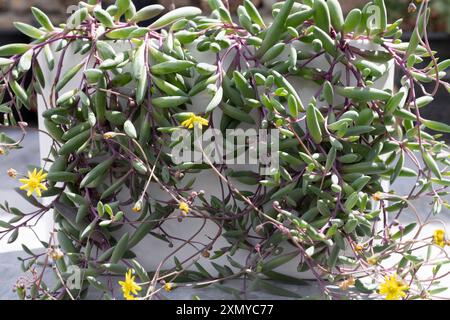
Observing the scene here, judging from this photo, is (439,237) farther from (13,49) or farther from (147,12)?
(13,49)

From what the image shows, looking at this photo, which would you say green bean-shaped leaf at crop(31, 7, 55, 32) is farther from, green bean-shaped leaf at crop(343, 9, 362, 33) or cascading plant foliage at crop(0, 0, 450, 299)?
green bean-shaped leaf at crop(343, 9, 362, 33)

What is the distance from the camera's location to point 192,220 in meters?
1.20

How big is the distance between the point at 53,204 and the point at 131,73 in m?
0.28

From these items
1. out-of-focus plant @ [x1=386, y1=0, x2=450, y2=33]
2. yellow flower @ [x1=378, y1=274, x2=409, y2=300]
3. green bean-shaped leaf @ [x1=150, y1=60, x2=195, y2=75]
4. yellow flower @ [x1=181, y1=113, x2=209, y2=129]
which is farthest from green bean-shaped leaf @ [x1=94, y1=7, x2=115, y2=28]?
out-of-focus plant @ [x1=386, y1=0, x2=450, y2=33]

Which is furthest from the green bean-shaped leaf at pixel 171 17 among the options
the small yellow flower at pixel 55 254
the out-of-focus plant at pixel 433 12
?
the out-of-focus plant at pixel 433 12

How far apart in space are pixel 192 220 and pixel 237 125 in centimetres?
20

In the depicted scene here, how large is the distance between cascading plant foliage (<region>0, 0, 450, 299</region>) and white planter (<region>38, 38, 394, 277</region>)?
1 centimetres

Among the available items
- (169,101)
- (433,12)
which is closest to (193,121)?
(169,101)

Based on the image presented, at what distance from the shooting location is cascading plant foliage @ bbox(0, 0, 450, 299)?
1.07 metres

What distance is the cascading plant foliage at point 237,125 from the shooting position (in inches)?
42.2

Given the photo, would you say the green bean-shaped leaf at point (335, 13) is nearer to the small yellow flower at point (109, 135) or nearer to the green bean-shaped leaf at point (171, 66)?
the green bean-shaped leaf at point (171, 66)

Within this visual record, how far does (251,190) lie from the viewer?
1184 millimetres
